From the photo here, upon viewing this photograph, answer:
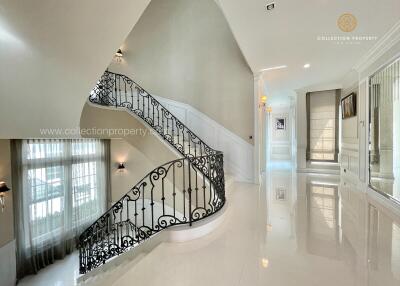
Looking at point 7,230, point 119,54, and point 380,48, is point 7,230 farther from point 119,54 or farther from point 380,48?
point 380,48

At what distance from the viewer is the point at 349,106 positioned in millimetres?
5512

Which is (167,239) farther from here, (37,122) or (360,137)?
(360,137)

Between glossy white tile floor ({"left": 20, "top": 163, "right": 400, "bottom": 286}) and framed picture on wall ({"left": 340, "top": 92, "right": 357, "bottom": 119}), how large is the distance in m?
2.49

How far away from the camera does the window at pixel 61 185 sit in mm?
4402

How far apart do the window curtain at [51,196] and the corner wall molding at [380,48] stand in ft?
22.8

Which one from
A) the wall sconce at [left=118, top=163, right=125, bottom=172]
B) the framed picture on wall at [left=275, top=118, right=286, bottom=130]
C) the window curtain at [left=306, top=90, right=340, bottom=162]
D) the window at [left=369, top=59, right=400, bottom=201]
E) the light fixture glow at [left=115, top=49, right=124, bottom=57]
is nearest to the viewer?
the window at [left=369, top=59, right=400, bottom=201]

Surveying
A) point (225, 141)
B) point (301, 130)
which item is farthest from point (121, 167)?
point (301, 130)

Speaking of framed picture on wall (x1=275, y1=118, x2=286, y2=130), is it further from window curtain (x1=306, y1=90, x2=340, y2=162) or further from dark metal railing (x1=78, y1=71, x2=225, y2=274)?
dark metal railing (x1=78, y1=71, x2=225, y2=274)

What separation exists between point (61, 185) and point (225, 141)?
435cm

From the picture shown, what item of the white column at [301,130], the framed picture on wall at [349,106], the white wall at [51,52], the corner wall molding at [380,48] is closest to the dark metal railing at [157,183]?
the white wall at [51,52]

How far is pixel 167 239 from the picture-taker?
8.28 ft

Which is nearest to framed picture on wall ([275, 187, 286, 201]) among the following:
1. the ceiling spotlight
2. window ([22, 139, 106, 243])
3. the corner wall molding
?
the corner wall molding

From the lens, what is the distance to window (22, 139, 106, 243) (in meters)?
4.40

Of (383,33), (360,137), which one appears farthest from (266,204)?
(383,33)
